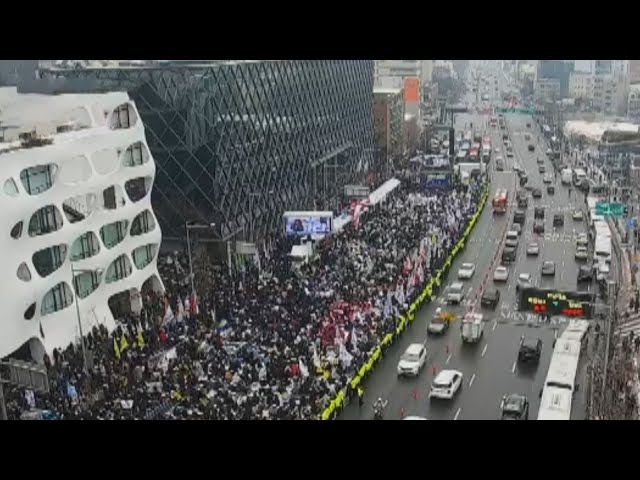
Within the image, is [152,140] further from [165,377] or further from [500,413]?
[500,413]

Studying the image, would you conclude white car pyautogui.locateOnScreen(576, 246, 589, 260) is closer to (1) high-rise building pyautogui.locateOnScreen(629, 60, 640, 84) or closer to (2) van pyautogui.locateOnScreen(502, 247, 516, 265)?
(2) van pyautogui.locateOnScreen(502, 247, 516, 265)

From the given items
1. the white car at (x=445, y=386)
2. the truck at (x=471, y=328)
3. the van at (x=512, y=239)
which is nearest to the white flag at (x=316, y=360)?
the white car at (x=445, y=386)

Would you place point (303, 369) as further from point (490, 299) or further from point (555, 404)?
point (490, 299)

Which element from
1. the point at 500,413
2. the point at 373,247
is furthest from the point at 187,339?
the point at 373,247

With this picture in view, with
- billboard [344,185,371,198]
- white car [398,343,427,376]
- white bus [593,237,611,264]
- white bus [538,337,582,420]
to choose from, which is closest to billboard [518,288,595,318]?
white bus [538,337,582,420]

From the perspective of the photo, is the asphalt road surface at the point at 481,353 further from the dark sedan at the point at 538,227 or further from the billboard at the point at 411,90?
the billboard at the point at 411,90
